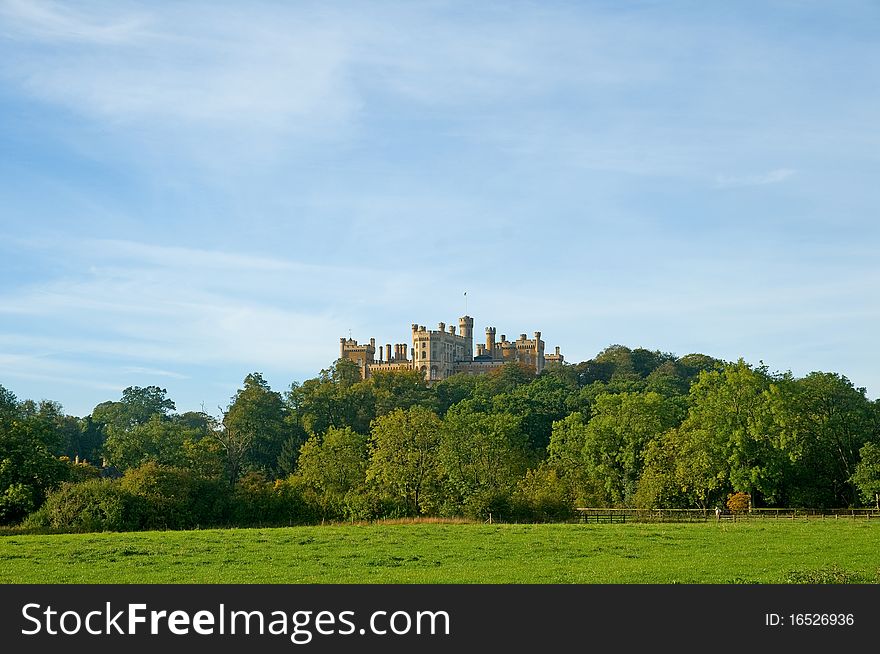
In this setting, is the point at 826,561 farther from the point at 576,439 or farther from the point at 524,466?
the point at 576,439

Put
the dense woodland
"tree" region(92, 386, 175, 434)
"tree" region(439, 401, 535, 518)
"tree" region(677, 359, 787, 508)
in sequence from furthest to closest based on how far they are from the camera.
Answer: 1. "tree" region(92, 386, 175, 434)
2. "tree" region(677, 359, 787, 508)
3. "tree" region(439, 401, 535, 518)
4. the dense woodland

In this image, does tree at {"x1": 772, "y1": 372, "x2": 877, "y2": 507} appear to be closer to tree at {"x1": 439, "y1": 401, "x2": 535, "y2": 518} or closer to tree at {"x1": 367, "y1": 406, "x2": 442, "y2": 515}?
tree at {"x1": 439, "y1": 401, "x2": 535, "y2": 518}

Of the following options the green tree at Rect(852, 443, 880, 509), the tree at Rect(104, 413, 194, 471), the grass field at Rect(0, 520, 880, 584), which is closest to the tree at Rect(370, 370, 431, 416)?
the tree at Rect(104, 413, 194, 471)

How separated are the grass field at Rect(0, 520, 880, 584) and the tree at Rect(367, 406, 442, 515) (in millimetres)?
15776

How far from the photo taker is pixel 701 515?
57.2 meters

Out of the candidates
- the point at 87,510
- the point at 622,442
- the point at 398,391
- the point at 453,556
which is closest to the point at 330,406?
the point at 398,391

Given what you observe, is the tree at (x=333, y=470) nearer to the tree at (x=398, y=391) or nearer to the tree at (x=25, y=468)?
the tree at (x=25, y=468)

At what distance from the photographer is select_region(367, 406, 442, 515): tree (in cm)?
5903

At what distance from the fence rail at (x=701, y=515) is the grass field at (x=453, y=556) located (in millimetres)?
11257

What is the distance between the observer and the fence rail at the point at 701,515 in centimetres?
5434

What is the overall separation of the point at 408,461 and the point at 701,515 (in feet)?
57.1

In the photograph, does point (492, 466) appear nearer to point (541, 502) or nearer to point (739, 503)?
point (541, 502)

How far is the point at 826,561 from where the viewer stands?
28578mm

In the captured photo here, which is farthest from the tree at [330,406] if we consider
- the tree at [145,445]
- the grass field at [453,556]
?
the grass field at [453,556]
